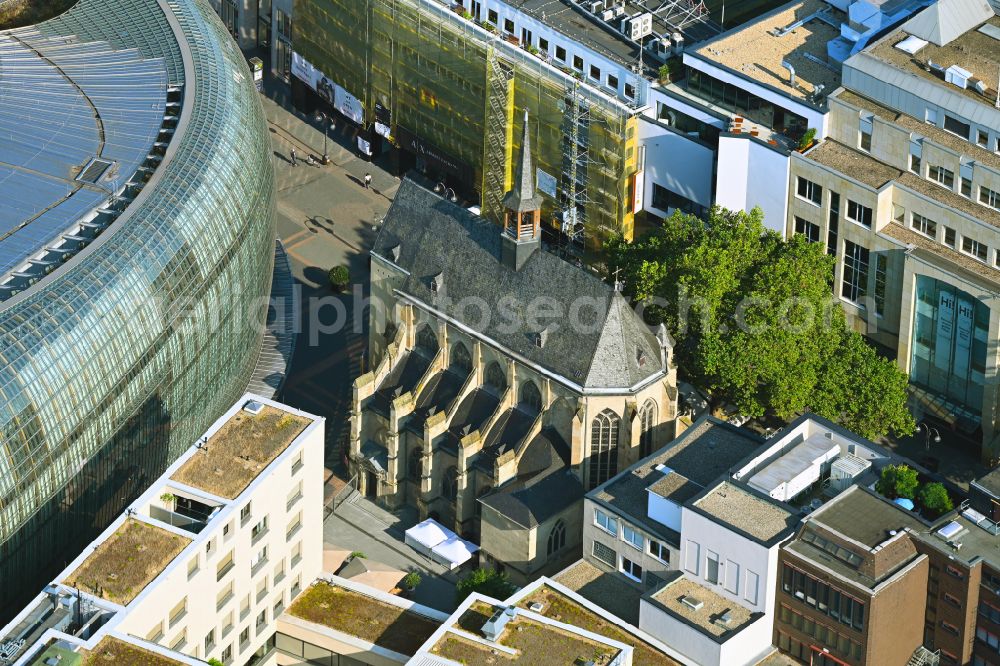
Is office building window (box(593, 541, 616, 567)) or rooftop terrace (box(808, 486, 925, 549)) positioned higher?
rooftop terrace (box(808, 486, 925, 549))

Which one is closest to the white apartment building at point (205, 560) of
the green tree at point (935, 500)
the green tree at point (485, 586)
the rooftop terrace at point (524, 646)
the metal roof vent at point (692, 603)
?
the green tree at point (485, 586)

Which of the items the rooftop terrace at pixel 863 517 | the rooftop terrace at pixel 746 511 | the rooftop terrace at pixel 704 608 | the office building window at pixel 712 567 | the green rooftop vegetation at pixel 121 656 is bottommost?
the rooftop terrace at pixel 704 608

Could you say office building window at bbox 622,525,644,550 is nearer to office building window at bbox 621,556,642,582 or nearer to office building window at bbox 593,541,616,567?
office building window at bbox 621,556,642,582

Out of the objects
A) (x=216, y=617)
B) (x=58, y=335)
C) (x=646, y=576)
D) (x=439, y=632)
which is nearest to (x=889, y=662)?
(x=646, y=576)

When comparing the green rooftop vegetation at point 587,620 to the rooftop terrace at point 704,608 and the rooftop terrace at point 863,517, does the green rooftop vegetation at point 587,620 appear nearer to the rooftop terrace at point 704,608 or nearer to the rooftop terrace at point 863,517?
the rooftop terrace at point 704,608

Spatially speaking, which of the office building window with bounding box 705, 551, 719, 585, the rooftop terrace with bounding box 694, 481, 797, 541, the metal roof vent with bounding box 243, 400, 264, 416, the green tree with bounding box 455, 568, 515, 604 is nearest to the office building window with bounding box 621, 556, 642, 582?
the office building window with bounding box 705, 551, 719, 585

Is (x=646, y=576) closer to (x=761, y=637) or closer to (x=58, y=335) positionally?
(x=761, y=637)
